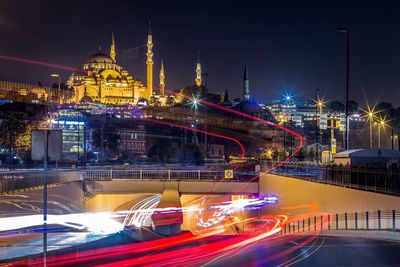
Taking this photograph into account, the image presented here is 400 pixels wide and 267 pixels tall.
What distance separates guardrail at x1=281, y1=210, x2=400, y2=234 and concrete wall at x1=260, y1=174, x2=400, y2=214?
0.85 feet

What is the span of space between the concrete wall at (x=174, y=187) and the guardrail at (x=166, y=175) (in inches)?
43.1

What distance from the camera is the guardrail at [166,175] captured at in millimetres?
48250

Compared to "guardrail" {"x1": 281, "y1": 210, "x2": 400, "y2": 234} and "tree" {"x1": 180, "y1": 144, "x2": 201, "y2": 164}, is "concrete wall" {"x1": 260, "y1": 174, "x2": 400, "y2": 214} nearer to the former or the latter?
"guardrail" {"x1": 281, "y1": 210, "x2": 400, "y2": 234}

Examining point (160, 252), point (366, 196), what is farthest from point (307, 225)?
point (160, 252)

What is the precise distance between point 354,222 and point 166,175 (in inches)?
1183

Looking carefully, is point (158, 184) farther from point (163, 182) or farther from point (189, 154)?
point (189, 154)

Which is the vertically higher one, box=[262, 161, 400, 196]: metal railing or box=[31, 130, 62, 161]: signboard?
box=[31, 130, 62, 161]: signboard

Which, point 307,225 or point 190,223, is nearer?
point 307,225

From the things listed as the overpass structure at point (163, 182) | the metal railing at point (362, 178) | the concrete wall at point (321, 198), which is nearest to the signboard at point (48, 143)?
the concrete wall at point (321, 198)

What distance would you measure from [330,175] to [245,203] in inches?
665

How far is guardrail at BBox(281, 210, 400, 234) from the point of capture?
60.1ft

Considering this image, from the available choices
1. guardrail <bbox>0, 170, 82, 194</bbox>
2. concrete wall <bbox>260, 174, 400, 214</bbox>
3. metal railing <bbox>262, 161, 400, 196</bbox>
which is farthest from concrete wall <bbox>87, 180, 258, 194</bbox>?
metal railing <bbox>262, 161, 400, 196</bbox>

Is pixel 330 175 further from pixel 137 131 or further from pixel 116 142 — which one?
pixel 137 131

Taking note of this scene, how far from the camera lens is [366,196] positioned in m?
20.6
